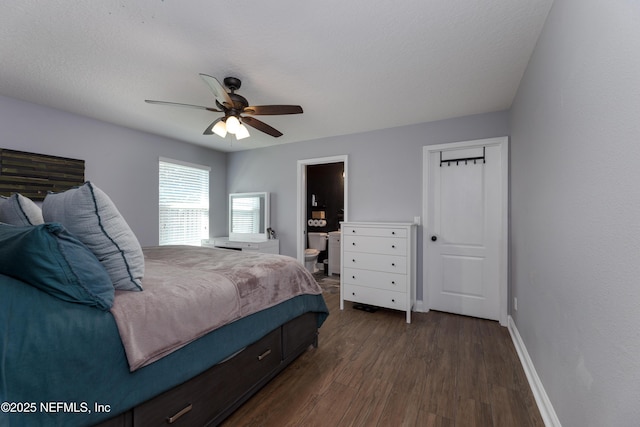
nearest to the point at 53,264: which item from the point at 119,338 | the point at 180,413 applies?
the point at 119,338

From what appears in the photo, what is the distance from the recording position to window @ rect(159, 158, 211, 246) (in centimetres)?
420

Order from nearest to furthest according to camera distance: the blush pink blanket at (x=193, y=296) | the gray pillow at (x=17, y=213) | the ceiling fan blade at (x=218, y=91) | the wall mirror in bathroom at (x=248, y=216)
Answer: the blush pink blanket at (x=193, y=296) → the gray pillow at (x=17, y=213) → the ceiling fan blade at (x=218, y=91) → the wall mirror in bathroom at (x=248, y=216)

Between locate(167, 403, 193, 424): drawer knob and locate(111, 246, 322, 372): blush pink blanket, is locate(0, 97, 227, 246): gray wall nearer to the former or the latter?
locate(111, 246, 322, 372): blush pink blanket

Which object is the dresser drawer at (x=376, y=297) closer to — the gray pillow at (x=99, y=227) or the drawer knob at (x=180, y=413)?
the drawer knob at (x=180, y=413)

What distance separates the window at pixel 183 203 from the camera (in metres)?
4.20

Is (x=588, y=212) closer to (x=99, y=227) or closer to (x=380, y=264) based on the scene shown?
(x=99, y=227)

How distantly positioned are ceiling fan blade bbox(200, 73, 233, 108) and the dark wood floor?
2219mm

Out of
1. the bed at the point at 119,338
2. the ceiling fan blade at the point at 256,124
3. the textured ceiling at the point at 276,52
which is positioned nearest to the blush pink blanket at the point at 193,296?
the bed at the point at 119,338

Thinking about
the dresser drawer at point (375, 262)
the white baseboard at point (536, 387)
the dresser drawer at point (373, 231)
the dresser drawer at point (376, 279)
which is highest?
the dresser drawer at point (373, 231)

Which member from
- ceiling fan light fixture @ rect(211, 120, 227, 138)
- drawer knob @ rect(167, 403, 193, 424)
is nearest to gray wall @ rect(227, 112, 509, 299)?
ceiling fan light fixture @ rect(211, 120, 227, 138)

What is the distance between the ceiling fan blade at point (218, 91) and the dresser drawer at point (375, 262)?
2.21 meters

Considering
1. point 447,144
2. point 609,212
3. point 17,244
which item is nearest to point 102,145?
point 17,244

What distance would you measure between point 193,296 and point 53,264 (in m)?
0.58

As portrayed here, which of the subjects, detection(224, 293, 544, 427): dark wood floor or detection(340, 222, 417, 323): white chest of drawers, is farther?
detection(340, 222, 417, 323): white chest of drawers
